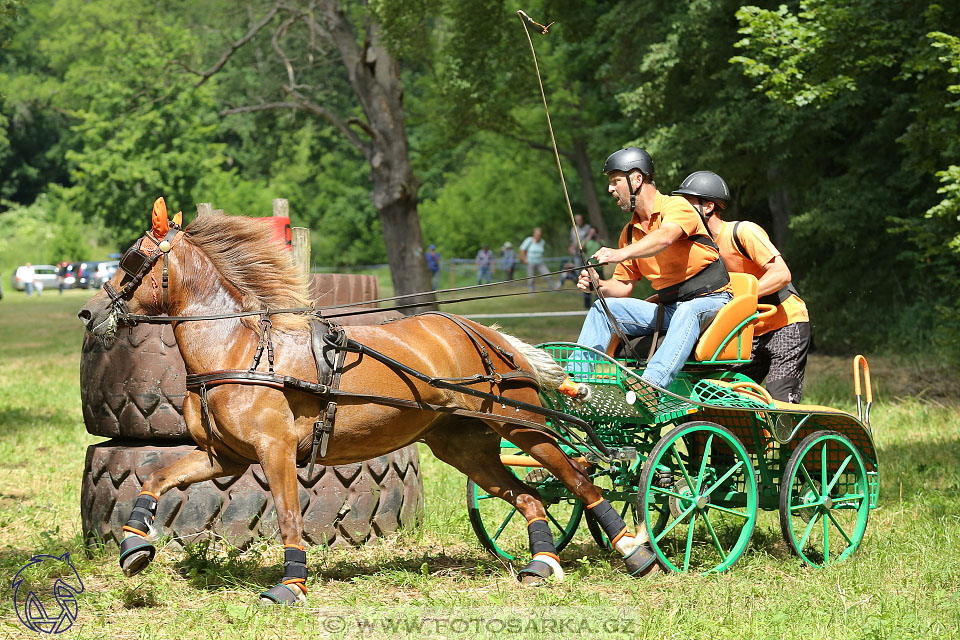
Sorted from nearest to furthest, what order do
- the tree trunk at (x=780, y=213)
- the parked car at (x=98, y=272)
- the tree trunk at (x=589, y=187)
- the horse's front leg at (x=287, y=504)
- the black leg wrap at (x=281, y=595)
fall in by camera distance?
the black leg wrap at (x=281, y=595)
the horse's front leg at (x=287, y=504)
the tree trunk at (x=780, y=213)
the tree trunk at (x=589, y=187)
the parked car at (x=98, y=272)

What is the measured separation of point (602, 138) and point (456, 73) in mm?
4234

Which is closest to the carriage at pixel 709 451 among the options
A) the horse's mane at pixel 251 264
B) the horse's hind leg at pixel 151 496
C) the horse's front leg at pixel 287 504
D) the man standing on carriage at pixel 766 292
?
the man standing on carriage at pixel 766 292

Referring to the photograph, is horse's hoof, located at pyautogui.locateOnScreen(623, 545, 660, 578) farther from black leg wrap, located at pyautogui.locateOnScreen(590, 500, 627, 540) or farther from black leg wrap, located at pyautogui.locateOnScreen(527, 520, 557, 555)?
black leg wrap, located at pyautogui.locateOnScreen(527, 520, 557, 555)

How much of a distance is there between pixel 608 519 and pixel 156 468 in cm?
276

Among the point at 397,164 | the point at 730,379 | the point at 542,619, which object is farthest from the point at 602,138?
the point at 542,619

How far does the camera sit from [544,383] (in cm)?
613

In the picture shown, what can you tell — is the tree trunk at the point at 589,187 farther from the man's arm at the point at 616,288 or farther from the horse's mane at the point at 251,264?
the horse's mane at the point at 251,264

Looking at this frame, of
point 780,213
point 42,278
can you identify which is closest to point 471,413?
point 780,213

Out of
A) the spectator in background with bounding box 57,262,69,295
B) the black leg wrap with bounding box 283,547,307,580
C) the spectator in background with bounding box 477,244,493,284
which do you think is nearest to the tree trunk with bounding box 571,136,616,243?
the spectator in background with bounding box 477,244,493,284

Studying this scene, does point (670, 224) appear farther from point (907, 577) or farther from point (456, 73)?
point (456, 73)

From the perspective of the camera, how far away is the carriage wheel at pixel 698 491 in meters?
5.97

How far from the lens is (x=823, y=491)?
6.55 meters

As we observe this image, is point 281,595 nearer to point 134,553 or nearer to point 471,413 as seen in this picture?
point 134,553

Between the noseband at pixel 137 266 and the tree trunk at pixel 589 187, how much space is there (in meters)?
25.7
